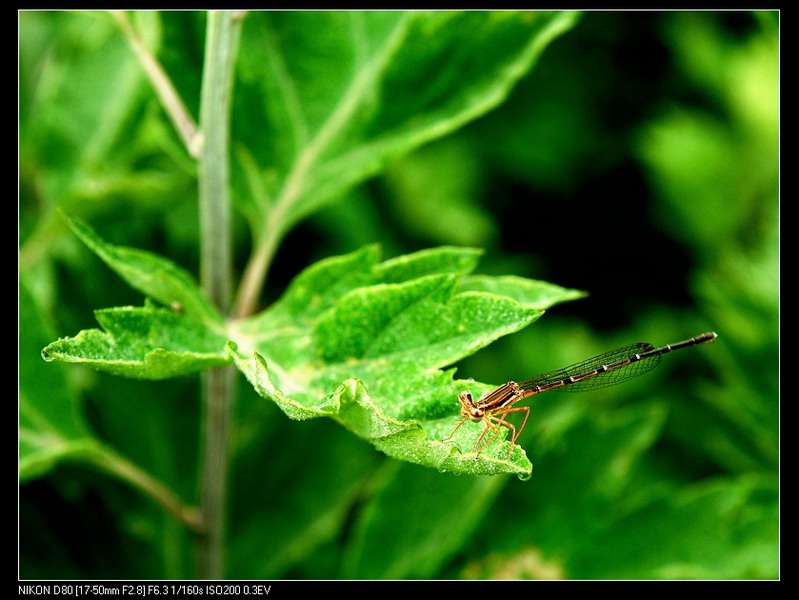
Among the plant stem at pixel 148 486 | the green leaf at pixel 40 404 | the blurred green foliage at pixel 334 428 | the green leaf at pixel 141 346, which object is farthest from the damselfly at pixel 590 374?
the green leaf at pixel 40 404

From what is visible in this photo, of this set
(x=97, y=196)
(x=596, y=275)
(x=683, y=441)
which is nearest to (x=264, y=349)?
(x=97, y=196)

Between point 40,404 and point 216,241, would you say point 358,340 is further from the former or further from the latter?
point 40,404

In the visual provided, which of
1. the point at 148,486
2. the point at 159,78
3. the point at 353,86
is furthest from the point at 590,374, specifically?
the point at 159,78

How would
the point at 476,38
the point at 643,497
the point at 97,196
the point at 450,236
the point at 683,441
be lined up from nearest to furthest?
the point at 476,38 → the point at 97,196 → the point at 643,497 → the point at 683,441 → the point at 450,236

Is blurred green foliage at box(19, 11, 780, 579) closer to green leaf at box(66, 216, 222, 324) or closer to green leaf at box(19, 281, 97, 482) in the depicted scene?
green leaf at box(19, 281, 97, 482)

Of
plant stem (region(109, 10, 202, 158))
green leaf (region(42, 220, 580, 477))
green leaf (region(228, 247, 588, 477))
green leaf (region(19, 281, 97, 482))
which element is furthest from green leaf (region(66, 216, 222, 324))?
green leaf (region(19, 281, 97, 482))

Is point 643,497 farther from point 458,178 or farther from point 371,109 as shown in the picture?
point 458,178

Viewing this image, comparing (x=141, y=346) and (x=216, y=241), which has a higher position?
(x=216, y=241)
